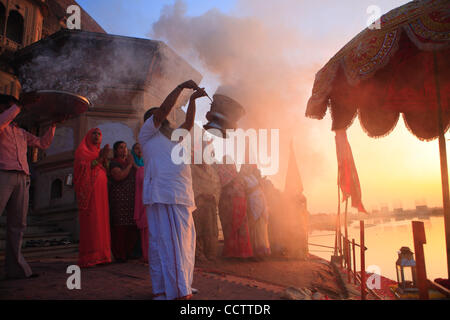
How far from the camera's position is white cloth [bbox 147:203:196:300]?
249 centimetres

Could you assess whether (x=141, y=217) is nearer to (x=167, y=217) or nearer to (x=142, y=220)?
(x=142, y=220)

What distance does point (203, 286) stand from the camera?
322cm

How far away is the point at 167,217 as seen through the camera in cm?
265

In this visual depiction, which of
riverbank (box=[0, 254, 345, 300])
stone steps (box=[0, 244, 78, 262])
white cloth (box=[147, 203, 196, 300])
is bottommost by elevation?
stone steps (box=[0, 244, 78, 262])

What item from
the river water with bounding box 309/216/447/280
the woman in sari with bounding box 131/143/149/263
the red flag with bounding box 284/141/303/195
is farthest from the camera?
the river water with bounding box 309/216/447/280

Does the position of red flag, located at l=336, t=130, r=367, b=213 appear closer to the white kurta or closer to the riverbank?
the riverbank

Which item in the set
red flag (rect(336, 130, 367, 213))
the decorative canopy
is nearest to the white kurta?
the decorative canopy

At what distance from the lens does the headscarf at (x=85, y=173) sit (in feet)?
14.2

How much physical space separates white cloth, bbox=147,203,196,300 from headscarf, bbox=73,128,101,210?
2165 mm

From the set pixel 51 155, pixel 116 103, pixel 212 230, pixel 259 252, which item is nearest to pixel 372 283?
pixel 259 252

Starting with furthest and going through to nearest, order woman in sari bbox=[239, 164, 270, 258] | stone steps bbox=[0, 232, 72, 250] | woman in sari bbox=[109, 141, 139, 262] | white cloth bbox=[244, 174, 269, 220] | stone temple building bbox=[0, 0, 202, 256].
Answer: stone temple building bbox=[0, 0, 202, 256]
white cloth bbox=[244, 174, 269, 220]
woman in sari bbox=[239, 164, 270, 258]
stone steps bbox=[0, 232, 72, 250]
woman in sari bbox=[109, 141, 139, 262]

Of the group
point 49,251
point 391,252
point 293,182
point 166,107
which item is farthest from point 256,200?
point 391,252

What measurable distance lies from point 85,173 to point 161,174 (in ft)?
7.69

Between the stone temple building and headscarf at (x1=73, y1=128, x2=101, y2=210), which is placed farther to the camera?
the stone temple building
